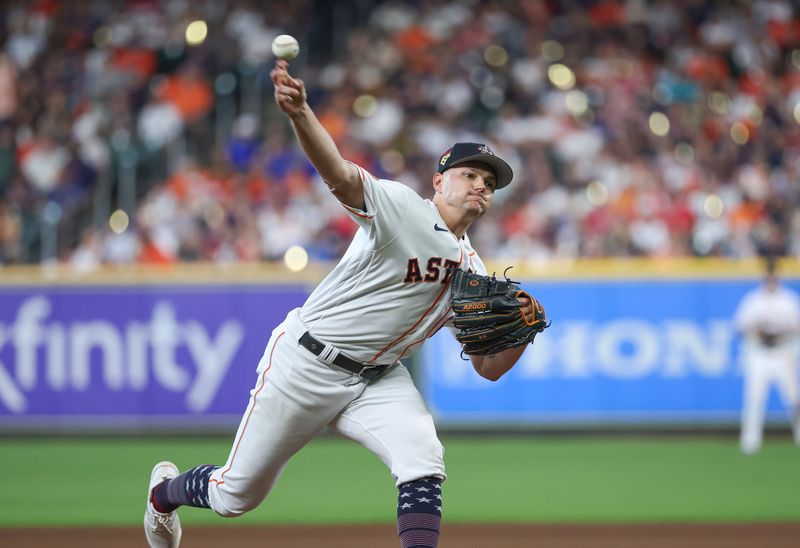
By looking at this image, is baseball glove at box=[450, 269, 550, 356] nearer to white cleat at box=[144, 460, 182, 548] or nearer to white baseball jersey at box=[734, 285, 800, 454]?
white cleat at box=[144, 460, 182, 548]

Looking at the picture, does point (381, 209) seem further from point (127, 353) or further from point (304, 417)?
point (127, 353)

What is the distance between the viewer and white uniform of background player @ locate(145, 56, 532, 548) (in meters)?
4.72

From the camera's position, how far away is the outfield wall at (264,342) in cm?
1314

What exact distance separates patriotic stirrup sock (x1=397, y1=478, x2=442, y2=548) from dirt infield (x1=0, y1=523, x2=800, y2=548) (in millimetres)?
2272

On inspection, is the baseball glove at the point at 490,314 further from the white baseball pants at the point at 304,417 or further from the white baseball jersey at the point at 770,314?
the white baseball jersey at the point at 770,314

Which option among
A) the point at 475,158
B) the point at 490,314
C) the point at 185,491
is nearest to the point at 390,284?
the point at 490,314

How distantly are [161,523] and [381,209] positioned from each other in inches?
80.8

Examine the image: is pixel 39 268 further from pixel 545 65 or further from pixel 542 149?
pixel 545 65

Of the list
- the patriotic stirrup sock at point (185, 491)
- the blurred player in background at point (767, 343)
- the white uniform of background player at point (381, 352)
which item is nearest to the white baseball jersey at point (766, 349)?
the blurred player in background at point (767, 343)

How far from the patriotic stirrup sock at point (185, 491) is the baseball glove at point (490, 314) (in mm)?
1361

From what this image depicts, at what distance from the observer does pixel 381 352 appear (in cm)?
496

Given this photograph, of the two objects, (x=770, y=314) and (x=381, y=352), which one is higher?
(x=770, y=314)

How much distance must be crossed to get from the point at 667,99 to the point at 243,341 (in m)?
6.91

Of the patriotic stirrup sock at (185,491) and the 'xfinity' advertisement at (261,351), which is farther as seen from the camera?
the 'xfinity' advertisement at (261,351)
